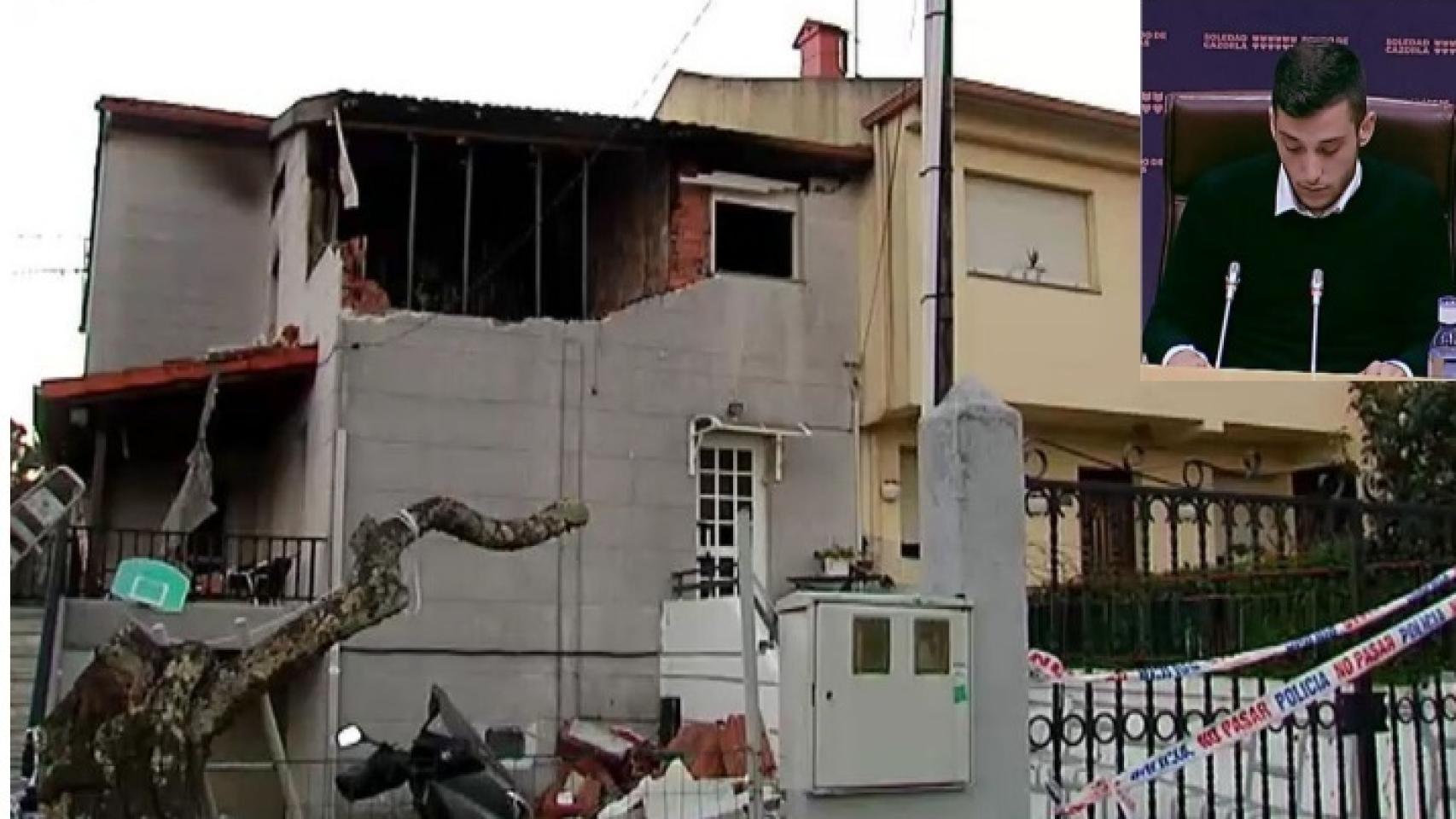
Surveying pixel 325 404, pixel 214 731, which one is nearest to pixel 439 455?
pixel 325 404

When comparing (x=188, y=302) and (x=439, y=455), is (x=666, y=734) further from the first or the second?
(x=188, y=302)

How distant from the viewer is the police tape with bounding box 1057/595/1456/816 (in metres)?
5.88

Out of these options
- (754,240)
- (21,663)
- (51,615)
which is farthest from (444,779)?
(754,240)

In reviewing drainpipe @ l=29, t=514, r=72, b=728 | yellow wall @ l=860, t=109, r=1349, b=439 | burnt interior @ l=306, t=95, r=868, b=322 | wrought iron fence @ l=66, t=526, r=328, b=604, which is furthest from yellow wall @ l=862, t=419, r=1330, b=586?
drainpipe @ l=29, t=514, r=72, b=728

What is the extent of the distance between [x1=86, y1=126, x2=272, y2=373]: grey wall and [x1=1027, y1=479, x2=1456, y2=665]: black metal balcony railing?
13.1m

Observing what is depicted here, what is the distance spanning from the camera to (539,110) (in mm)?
15656

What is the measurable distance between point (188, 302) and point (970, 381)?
1428cm

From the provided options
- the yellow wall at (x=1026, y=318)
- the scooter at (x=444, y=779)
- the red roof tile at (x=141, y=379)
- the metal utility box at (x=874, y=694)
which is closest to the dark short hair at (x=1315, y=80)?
the yellow wall at (x=1026, y=318)

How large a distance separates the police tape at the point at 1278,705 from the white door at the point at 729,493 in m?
9.73

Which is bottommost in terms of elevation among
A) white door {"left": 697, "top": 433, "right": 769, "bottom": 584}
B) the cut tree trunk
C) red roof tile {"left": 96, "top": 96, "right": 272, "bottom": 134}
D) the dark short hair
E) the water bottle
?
the cut tree trunk

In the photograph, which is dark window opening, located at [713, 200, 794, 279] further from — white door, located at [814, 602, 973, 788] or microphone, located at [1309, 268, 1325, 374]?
white door, located at [814, 602, 973, 788]

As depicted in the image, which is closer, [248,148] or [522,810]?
[522,810]

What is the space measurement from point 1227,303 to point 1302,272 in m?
0.59

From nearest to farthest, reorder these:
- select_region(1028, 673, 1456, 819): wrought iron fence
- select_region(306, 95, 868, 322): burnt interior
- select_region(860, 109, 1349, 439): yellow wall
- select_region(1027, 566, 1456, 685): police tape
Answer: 1. select_region(1027, 566, 1456, 685): police tape
2. select_region(1028, 673, 1456, 819): wrought iron fence
3. select_region(306, 95, 868, 322): burnt interior
4. select_region(860, 109, 1349, 439): yellow wall
